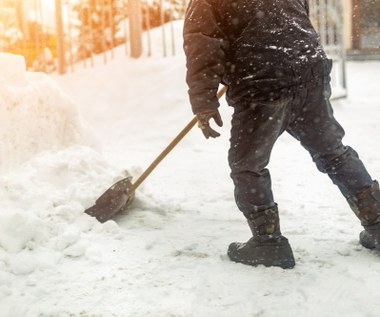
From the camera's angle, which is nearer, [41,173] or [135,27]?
[41,173]

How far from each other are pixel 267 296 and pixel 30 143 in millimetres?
2393

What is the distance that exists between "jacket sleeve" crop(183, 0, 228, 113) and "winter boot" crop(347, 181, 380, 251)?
0.88 m

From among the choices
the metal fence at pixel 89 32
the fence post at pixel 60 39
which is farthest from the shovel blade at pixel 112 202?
the fence post at pixel 60 39

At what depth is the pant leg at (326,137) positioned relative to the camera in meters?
2.51

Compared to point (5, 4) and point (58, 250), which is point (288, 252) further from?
point (5, 4)

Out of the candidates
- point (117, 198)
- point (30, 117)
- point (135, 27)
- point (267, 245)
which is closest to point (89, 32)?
point (135, 27)

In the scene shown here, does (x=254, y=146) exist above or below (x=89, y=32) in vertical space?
below

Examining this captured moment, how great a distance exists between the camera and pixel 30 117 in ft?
12.9

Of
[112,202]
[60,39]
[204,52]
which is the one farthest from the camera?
[60,39]

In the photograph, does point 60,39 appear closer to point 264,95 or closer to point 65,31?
point 65,31

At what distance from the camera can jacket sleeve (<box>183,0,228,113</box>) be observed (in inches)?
94.6

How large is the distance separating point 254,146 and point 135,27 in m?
6.17

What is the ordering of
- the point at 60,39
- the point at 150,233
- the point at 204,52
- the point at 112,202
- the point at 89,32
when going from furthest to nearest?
the point at 89,32, the point at 60,39, the point at 112,202, the point at 150,233, the point at 204,52

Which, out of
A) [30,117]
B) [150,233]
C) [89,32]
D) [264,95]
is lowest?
[150,233]
